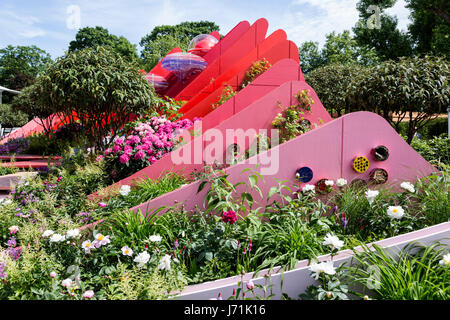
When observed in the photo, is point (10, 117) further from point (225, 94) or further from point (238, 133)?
point (238, 133)

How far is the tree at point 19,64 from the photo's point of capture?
37.3 meters

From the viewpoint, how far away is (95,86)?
18.5ft

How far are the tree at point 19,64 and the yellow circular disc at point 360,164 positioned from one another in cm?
4327

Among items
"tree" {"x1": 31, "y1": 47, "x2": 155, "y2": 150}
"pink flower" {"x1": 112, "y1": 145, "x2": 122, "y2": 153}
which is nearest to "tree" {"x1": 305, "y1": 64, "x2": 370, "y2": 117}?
"tree" {"x1": 31, "y1": 47, "x2": 155, "y2": 150}

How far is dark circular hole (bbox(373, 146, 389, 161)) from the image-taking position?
381 cm

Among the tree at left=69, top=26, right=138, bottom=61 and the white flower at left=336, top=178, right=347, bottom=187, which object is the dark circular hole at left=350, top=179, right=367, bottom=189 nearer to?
the white flower at left=336, top=178, right=347, bottom=187

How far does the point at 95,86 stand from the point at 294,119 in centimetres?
375

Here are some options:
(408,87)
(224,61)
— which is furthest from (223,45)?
(408,87)

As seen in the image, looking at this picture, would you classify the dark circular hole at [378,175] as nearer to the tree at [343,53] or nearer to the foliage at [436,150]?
the foliage at [436,150]

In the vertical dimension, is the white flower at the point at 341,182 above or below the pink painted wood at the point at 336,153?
below

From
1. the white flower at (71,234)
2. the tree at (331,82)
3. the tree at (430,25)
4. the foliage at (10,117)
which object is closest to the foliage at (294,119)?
the white flower at (71,234)

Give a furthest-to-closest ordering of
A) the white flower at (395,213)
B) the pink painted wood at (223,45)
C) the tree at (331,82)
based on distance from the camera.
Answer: the tree at (331,82), the pink painted wood at (223,45), the white flower at (395,213)
